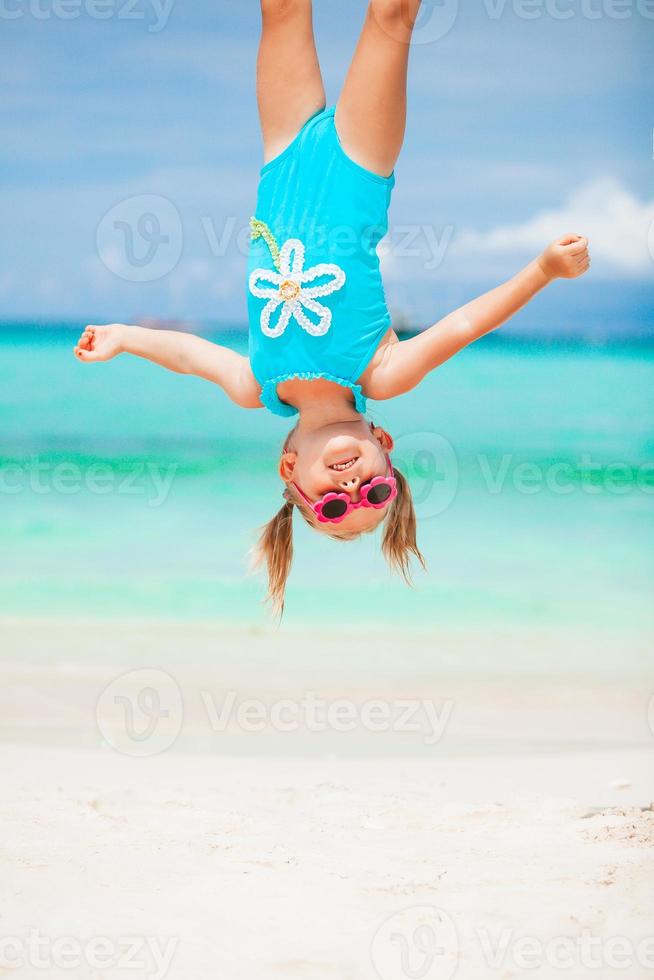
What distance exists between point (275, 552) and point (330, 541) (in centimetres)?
206

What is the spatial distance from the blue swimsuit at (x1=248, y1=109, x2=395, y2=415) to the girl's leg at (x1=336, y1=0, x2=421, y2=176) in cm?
3

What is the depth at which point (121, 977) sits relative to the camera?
2.63 metres

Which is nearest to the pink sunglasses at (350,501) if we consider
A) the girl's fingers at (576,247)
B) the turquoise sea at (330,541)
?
the girl's fingers at (576,247)

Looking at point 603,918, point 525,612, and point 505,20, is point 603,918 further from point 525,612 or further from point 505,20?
point 505,20

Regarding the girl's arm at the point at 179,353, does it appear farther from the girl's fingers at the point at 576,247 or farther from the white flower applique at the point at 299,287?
the girl's fingers at the point at 576,247

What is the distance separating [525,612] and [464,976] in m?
2.21

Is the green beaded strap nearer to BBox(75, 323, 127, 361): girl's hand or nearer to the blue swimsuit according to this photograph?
the blue swimsuit

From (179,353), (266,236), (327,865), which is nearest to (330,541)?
(327,865)

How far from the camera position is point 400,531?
9.18 feet

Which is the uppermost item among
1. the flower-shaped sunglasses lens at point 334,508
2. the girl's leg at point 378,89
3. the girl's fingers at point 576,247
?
the girl's leg at point 378,89

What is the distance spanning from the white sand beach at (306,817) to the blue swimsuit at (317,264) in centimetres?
120

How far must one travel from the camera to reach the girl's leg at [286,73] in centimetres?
249

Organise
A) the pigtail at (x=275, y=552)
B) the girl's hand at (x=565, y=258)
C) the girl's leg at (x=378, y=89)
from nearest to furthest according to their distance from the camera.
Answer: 1. the girl's hand at (x=565, y=258)
2. the girl's leg at (x=378, y=89)
3. the pigtail at (x=275, y=552)

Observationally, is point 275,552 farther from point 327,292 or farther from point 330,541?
point 330,541
